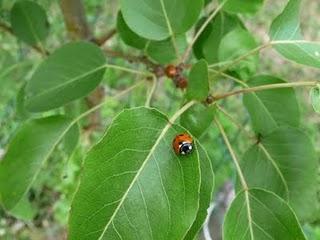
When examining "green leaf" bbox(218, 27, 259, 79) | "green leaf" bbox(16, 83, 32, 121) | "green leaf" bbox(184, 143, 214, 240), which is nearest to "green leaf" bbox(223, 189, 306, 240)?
"green leaf" bbox(184, 143, 214, 240)

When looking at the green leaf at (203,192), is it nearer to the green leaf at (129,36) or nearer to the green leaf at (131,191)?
the green leaf at (131,191)

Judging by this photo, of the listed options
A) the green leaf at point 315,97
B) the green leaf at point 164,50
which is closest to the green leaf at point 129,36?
the green leaf at point 164,50

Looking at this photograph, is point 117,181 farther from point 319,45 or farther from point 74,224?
point 319,45

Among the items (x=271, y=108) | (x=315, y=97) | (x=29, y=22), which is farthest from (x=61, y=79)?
(x=315, y=97)

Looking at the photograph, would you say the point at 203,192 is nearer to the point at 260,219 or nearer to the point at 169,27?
the point at 260,219

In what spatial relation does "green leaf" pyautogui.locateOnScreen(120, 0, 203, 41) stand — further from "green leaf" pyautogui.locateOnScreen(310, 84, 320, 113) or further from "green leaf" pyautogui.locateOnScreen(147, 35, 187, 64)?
"green leaf" pyautogui.locateOnScreen(310, 84, 320, 113)

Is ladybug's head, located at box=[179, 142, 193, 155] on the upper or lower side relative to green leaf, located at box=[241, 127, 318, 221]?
upper

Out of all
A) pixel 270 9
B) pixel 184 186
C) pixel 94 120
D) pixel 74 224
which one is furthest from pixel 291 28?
pixel 270 9
